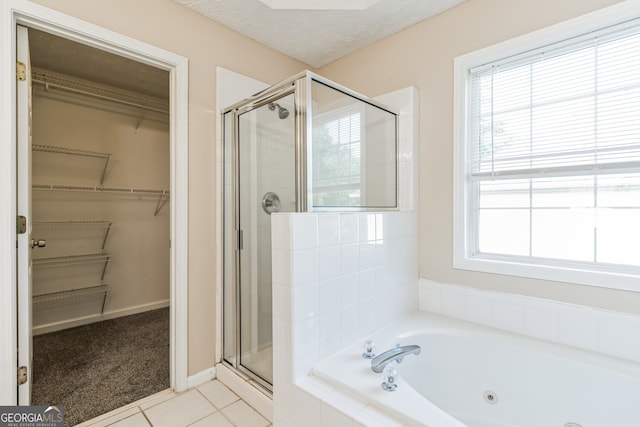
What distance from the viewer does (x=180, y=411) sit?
5.57ft

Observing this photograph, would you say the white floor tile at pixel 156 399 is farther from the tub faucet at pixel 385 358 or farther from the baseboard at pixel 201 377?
the tub faucet at pixel 385 358

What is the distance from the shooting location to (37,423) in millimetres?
1468

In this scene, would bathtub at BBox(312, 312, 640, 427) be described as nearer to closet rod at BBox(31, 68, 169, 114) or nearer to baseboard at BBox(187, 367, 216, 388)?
baseboard at BBox(187, 367, 216, 388)

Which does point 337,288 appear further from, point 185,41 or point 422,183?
point 185,41

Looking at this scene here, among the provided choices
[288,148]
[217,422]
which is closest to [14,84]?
[288,148]

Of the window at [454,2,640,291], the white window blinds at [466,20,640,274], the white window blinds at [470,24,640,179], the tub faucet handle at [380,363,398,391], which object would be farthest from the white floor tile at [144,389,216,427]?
the white window blinds at [470,24,640,179]

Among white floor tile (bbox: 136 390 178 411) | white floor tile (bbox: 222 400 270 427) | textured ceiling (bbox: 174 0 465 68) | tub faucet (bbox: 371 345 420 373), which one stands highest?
textured ceiling (bbox: 174 0 465 68)

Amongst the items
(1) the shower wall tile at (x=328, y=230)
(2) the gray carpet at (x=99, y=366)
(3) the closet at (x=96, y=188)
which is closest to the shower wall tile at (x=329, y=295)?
(1) the shower wall tile at (x=328, y=230)

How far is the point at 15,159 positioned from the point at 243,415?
5.68ft

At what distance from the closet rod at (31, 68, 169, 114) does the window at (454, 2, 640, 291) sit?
9.97 feet

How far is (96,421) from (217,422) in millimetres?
654

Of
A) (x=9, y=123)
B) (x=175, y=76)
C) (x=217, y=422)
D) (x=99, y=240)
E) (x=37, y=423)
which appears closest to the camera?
(x=9, y=123)

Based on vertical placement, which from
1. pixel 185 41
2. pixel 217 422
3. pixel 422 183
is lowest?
pixel 217 422

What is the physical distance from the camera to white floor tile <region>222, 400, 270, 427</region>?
1604 mm
